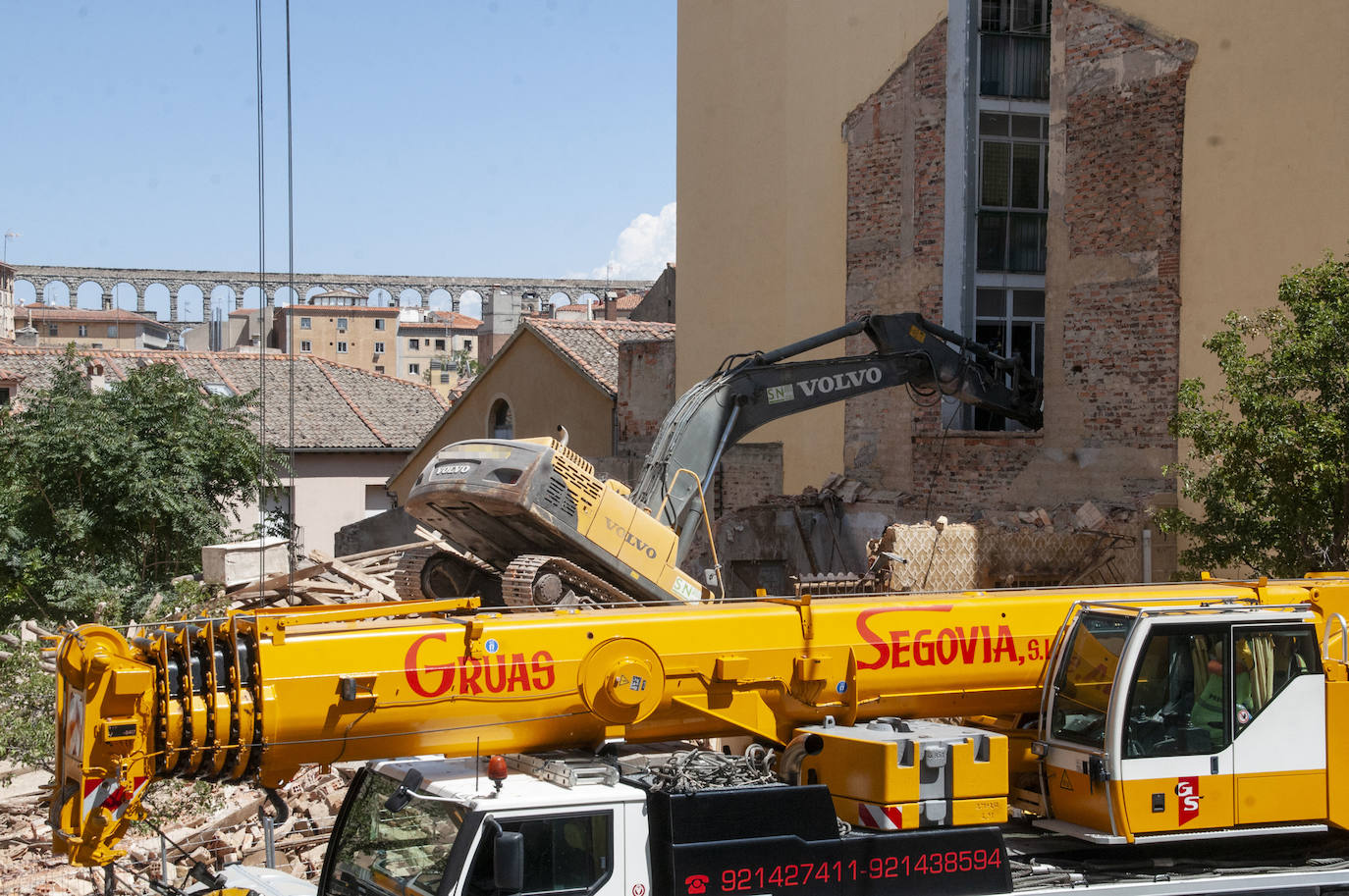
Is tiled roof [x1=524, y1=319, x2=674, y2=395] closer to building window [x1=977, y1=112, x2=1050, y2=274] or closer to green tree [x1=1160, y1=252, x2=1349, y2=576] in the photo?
building window [x1=977, y1=112, x2=1050, y2=274]

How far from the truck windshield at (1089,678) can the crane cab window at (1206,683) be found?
0.16m

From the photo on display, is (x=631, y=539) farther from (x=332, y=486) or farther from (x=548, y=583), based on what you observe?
(x=332, y=486)

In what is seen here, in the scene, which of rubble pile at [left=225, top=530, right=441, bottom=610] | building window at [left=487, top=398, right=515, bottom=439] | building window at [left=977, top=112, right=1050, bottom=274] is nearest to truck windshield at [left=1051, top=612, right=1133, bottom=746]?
rubble pile at [left=225, top=530, right=441, bottom=610]

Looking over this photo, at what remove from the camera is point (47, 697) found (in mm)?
12859

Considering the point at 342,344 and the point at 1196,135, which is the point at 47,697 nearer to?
the point at 1196,135

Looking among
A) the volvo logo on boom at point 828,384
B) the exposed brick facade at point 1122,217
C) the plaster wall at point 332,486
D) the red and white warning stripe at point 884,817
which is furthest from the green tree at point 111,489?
the red and white warning stripe at point 884,817

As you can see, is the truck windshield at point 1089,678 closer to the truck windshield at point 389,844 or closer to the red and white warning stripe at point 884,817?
the red and white warning stripe at point 884,817

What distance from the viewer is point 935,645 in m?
7.42

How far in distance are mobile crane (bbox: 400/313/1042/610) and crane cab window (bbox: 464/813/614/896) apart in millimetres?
7040

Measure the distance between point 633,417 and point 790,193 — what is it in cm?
679

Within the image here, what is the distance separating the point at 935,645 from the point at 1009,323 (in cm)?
1681

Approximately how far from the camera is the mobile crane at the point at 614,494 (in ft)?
46.4

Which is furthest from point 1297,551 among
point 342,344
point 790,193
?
point 342,344

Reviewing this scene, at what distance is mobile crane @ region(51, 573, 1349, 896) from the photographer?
19.3ft
